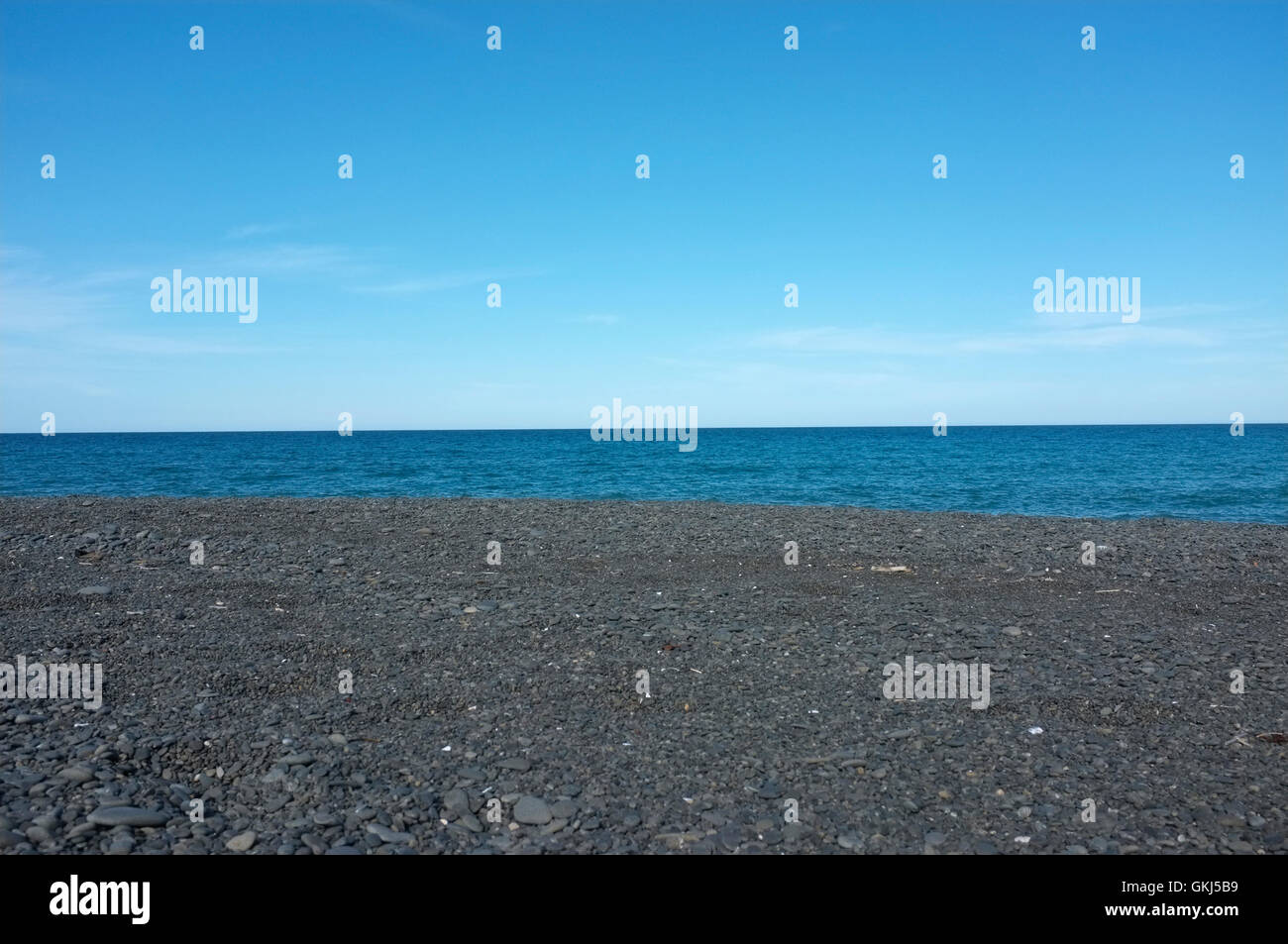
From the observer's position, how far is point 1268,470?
47.4 metres

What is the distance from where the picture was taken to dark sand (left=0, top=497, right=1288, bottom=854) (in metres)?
5.62

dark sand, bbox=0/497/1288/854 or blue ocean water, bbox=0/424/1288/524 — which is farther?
blue ocean water, bbox=0/424/1288/524

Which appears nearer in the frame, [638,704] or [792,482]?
[638,704]

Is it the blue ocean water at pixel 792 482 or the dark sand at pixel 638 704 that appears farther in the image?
the blue ocean water at pixel 792 482

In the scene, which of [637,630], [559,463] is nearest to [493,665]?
[637,630]

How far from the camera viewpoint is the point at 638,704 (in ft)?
26.0

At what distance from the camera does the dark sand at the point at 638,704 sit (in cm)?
562
